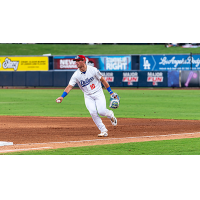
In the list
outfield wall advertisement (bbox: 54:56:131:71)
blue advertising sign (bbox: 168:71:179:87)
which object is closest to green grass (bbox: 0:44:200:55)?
outfield wall advertisement (bbox: 54:56:131:71)

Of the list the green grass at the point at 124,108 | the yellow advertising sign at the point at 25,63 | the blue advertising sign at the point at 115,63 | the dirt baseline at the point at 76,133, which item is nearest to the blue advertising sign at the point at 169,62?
the blue advertising sign at the point at 115,63

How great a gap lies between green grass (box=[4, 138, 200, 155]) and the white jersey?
64.7 inches

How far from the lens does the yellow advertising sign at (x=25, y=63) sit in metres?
52.3

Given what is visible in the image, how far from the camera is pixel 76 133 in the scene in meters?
11.7

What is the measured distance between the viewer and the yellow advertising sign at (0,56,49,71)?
52.3 metres

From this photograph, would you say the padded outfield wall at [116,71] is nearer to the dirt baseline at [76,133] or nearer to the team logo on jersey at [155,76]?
the team logo on jersey at [155,76]

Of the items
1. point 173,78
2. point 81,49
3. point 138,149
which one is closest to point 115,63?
point 173,78

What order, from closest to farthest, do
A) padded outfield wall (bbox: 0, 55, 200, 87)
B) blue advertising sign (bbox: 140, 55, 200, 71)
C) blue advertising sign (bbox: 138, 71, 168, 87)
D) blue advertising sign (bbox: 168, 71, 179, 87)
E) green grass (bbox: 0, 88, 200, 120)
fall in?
green grass (bbox: 0, 88, 200, 120), blue advertising sign (bbox: 168, 71, 179, 87), padded outfield wall (bbox: 0, 55, 200, 87), blue advertising sign (bbox: 138, 71, 168, 87), blue advertising sign (bbox: 140, 55, 200, 71)

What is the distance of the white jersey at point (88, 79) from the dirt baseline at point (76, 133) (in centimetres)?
133

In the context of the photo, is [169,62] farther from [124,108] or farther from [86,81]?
[86,81]

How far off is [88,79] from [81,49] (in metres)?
67.9

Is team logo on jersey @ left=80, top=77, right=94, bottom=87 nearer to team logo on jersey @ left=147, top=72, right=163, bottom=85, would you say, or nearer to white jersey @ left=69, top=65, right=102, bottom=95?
white jersey @ left=69, top=65, right=102, bottom=95

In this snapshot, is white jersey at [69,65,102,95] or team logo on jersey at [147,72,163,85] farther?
team logo on jersey at [147,72,163,85]

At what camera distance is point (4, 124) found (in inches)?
558
